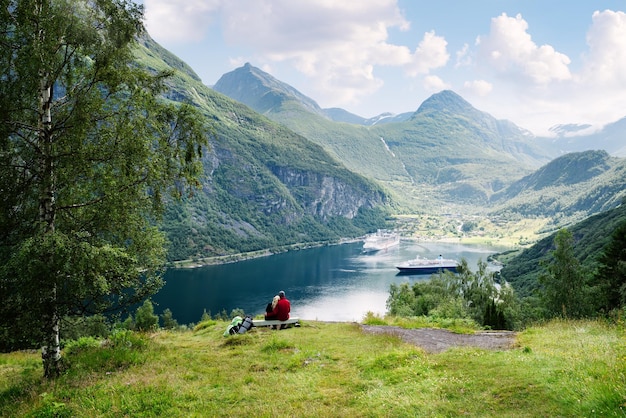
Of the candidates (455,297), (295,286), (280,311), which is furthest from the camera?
(295,286)

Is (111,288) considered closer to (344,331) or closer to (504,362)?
(344,331)

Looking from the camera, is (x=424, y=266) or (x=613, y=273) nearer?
(x=613, y=273)

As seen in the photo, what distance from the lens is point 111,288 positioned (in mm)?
10992

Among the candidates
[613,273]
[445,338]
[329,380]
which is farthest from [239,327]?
[613,273]

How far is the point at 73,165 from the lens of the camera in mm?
10688

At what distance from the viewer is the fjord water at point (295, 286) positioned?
293 feet

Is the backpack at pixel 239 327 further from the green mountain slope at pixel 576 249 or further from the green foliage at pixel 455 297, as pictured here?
the green mountain slope at pixel 576 249

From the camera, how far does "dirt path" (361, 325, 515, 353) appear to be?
1241 cm

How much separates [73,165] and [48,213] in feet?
4.72

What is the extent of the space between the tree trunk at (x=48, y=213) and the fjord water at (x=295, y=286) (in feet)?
188

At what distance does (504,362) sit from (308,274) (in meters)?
130

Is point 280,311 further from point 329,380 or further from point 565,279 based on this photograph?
point 565,279

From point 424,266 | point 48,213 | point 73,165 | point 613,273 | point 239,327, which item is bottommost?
point 424,266

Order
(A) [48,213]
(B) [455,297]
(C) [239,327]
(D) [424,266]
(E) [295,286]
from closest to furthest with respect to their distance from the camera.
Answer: (A) [48,213] < (C) [239,327] < (B) [455,297] < (E) [295,286] < (D) [424,266]
